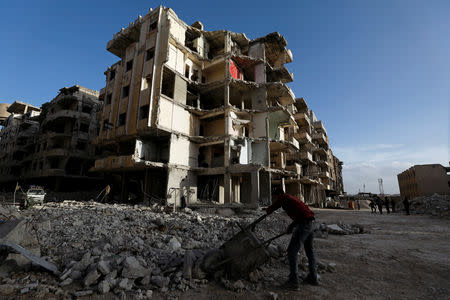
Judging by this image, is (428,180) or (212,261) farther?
(428,180)

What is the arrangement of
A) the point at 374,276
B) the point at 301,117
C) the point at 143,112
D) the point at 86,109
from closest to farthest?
the point at 374,276 → the point at 143,112 → the point at 86,109 → the point at 301,117

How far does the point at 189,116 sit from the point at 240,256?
65.8ft

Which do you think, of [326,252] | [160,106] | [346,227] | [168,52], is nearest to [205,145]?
[160,106]

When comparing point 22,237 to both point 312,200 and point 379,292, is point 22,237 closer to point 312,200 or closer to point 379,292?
point 379,292

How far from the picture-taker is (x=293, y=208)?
12.6ft

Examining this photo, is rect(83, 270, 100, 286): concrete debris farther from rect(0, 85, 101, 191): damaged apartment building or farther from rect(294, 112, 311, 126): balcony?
rect(294, 112, 311, 126): balcony

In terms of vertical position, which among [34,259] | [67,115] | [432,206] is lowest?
[34,259]

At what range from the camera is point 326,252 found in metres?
5.80

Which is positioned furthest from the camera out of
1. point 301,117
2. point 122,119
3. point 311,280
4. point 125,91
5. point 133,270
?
point 301,117

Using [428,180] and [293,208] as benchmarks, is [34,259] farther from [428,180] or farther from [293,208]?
[428,180]

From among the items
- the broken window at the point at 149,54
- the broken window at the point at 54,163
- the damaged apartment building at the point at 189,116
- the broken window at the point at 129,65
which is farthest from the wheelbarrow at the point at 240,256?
the broken window at the point at 54,163

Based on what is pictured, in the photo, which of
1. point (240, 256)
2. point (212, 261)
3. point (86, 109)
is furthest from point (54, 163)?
point (240, 256)

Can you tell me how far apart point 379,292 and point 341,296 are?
0.70 m

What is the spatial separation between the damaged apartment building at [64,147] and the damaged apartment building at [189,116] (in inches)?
384
